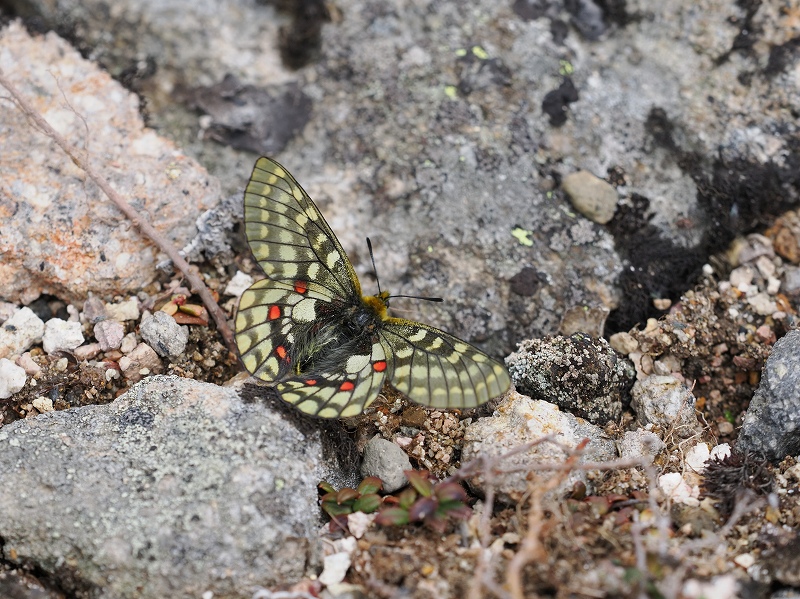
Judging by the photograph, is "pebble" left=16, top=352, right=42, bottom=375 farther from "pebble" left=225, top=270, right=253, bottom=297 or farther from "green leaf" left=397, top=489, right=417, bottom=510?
"green leaf" left=397, top=489, right=417, bottom=510

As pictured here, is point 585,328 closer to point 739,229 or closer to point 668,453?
point 668,453

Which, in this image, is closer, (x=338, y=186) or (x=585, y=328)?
(x=585, y=328)

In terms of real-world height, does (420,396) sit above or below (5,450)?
above

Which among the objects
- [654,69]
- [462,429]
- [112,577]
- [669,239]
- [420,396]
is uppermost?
[654,69]

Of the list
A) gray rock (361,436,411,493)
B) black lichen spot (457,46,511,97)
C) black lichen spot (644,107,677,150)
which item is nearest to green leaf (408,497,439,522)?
gray rock (361,436,411,493)

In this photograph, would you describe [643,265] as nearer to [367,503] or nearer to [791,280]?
[791,280]

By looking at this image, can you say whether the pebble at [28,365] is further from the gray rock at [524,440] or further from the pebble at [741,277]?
the pebble at [741,277]

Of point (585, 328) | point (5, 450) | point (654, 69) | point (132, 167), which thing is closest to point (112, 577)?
point (5, 450)
